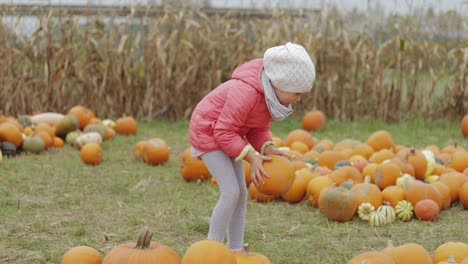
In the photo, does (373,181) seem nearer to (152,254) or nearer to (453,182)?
(453,182)

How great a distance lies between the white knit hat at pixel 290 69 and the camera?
3.98 metres

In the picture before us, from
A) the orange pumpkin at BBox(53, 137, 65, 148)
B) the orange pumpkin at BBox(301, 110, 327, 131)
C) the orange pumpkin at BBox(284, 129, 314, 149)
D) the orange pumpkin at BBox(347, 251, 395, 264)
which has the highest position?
the orange pumpkin at BBox(347, 251, 395, 264)

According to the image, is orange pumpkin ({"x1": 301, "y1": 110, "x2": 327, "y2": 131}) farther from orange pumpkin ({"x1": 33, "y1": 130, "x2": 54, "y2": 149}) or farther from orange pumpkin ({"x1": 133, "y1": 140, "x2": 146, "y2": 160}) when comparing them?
orange pumpkin ({"x1": 33, "y1": 130, "x2": 54, "y2": 149})

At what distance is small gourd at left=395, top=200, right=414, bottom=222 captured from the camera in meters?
5.36

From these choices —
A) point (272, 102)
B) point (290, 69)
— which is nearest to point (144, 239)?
point (272, 102)

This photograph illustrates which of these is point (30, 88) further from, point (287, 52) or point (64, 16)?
point (287, 52)

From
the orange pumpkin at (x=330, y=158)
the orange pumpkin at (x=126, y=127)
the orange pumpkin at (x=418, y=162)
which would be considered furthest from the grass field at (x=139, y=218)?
the orange pumpkin at (x=126, y=127)

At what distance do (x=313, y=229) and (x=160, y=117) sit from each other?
5.87 meters

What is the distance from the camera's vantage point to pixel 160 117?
10680 mm

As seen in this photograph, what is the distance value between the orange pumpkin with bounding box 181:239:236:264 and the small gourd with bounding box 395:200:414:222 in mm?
2306

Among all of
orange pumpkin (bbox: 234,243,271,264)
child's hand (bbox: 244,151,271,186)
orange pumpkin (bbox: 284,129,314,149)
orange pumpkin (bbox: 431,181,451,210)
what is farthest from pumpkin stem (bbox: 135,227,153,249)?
orange pumpkin (bbox: 284,129,314,149)

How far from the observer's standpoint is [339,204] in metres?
5.22

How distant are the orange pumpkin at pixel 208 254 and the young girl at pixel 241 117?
72 cm

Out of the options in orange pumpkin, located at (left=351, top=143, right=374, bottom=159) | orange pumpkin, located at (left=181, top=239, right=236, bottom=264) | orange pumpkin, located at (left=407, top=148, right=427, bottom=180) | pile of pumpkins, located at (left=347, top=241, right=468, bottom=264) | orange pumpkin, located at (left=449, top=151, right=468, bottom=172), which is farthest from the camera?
orange pumpkin, located at (left=351, top=143, right=374, bottom=159)
